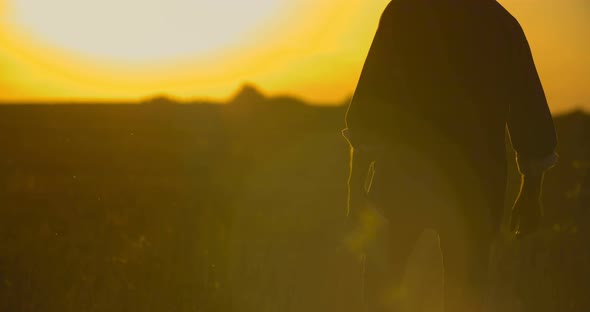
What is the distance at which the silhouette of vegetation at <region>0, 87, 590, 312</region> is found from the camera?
762 centimetres

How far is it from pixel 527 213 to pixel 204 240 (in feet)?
13.9

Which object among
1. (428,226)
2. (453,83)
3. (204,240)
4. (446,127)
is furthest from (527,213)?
(204,240)

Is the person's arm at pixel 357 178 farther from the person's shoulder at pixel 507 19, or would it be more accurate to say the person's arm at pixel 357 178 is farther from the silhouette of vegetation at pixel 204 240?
the silhouette of vegetation at pixel 204 240

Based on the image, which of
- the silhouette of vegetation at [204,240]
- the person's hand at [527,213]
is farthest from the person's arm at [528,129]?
the silhouette of vegetation at [204,240]

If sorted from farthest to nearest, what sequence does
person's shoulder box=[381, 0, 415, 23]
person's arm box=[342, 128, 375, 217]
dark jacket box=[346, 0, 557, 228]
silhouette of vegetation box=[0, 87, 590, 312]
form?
Result: 1. silhouette of vegetation box=[0, 87, 590, 312]
2. person's arm box=[342, 128, 375, 217]
3. person's shoulder box=[381, 0, 415, 23]
4. dark jacket box=[346, 0, 557, 228]

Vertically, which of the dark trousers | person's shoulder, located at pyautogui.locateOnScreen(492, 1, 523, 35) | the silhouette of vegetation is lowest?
the silhouette of vegetation

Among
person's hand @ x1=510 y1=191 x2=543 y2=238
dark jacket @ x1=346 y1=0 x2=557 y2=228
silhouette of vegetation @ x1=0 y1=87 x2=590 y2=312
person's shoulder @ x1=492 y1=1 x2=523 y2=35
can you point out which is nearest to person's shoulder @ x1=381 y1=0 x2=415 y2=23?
dark jacket @ x1=346 y1=0 x2=557 y2=228

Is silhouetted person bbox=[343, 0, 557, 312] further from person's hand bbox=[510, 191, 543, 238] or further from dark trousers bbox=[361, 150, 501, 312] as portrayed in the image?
person's hand bbox=[510, 191, 543, 238]

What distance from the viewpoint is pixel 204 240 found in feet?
30.3

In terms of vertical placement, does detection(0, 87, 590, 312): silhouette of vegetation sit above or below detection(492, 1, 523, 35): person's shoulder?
below

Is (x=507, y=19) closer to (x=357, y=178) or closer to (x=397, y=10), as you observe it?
(x=397, y=10)

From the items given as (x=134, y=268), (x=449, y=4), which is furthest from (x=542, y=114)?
(x=134, y=268)

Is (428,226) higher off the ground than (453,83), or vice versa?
(453,83)

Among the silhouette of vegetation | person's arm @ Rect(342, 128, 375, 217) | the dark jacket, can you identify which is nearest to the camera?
the dark jacket
